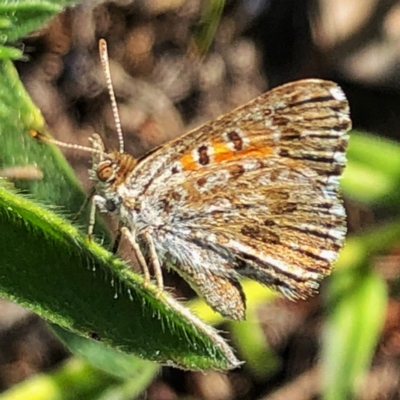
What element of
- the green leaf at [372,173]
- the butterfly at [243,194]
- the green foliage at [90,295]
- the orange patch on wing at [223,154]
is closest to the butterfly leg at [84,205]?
the butterfly at [243,194]

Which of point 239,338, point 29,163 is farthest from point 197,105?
point 29,163

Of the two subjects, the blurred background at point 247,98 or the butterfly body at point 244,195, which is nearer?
the butterfly body at point 244,195

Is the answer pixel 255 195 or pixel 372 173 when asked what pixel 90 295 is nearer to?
pixel 255 195

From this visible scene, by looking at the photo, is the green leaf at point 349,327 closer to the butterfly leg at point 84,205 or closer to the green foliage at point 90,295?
the butterfly leg at point 84,205

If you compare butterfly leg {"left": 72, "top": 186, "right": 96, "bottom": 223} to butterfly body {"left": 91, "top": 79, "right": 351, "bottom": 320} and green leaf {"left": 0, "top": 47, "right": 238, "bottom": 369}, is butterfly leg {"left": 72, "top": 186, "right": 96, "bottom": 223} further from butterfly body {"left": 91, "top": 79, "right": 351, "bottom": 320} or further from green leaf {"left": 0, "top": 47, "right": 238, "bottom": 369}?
green leaf {"left": 0, "top": 47, "right": 238, "bottom": 369}

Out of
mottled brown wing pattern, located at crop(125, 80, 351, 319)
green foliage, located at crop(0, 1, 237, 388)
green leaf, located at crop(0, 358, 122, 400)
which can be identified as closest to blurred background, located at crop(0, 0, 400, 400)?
green leaf, located at crop(0, 358, 122, 400)

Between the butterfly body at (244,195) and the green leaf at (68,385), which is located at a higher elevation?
the butterfly body at (244,195)

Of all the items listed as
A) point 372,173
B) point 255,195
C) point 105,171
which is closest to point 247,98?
point 372,173
